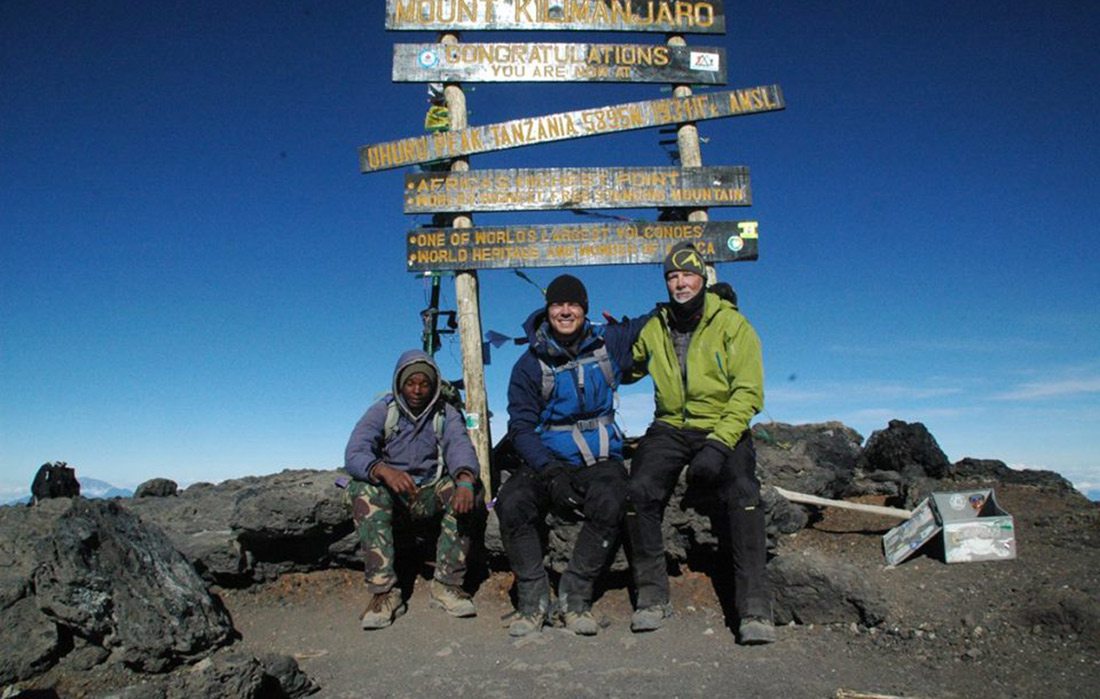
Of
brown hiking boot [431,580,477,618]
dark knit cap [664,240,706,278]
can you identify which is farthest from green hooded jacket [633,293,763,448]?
brown hiking boot [431,580,477,618]

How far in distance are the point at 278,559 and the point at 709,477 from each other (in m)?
4.22

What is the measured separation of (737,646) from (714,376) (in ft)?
6.50

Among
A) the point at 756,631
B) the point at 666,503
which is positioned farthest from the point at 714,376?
the point at 756,631

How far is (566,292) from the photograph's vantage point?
6211 mm

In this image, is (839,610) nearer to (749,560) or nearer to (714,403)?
(749,560)

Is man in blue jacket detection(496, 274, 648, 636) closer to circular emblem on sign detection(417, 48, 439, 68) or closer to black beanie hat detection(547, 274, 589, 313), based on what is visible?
black beanie hat detection(547, 274, 589, 313)

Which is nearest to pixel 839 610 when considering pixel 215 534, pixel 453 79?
pixel 215 534

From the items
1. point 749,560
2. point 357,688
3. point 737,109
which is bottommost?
point 357,688

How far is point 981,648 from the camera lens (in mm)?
4801

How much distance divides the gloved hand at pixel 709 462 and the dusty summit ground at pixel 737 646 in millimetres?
1027

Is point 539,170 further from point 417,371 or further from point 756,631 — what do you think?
point 756,631

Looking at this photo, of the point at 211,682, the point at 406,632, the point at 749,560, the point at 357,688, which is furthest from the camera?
the point at 406,632

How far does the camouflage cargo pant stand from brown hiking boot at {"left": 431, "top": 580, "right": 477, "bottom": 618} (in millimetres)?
57

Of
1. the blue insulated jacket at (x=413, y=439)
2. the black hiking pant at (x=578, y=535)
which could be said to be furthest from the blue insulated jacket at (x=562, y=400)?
the blue insulated jacket at (x=413, y=439)
